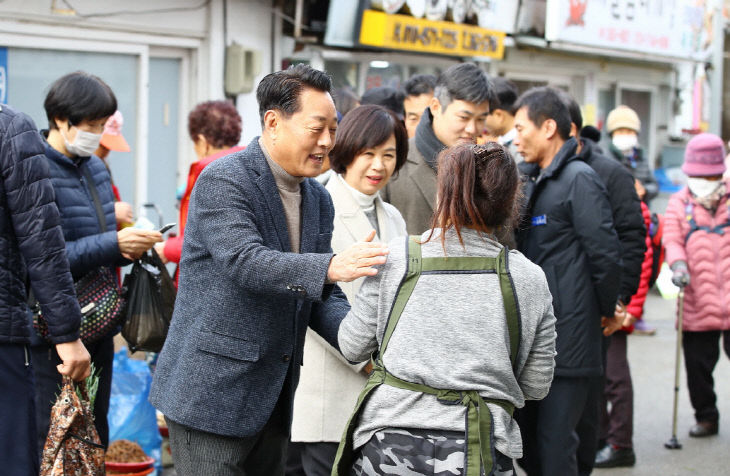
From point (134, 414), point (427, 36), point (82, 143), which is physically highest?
point (427, 36)

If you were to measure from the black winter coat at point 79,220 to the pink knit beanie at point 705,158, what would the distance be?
13.7 ft

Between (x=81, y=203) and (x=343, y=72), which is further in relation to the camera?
(x=343, y=72)

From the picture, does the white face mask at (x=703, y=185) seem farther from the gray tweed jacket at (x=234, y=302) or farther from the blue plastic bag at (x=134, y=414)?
the gray tweed jacket at (x=234, y=302)

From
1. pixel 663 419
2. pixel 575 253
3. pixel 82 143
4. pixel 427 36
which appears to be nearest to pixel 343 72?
pixel 427 36

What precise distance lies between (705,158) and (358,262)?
4703 mm

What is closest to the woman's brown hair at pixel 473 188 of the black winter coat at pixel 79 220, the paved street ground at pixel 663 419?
the black winter coat at pixel 79 220

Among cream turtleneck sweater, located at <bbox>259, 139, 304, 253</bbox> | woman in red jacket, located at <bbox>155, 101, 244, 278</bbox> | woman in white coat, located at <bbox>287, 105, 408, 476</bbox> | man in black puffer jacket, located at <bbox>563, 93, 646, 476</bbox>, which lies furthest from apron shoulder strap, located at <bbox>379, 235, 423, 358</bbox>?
woman in red jacket, located at <bbox>155, 101, 244, 278</bbox>

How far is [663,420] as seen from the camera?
7.44m

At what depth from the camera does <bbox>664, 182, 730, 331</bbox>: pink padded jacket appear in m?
6.83

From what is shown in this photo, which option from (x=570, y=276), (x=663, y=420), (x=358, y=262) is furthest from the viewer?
(x=663, y=420)

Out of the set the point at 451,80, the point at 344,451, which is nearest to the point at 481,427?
the point at 344,451

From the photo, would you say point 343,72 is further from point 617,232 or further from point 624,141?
point 617,232

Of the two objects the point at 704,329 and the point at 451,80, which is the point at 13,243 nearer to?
the point at 451,80

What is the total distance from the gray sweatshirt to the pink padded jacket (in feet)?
13.7
